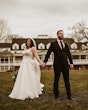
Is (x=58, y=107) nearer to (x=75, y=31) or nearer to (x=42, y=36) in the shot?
(x=75, y=31)

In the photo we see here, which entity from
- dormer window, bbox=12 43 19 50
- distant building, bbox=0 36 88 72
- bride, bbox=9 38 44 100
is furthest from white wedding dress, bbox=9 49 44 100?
dormer window, bbox=12 43 19 50

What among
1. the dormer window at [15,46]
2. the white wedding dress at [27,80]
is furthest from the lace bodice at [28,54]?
the dormer window at [15,46]

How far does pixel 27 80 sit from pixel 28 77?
0.45ft

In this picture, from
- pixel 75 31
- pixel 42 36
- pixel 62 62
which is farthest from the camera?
pixel 42 36

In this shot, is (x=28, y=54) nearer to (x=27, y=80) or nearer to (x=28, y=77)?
(x=28, y=77)

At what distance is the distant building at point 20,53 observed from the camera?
82.4 metres

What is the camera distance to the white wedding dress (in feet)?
41.9

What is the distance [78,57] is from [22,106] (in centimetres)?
7753

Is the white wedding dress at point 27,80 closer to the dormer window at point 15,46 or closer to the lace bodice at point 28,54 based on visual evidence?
the lace bodice at point 28,54

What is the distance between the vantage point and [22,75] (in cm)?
1302

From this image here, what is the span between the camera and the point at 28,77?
1302 cm

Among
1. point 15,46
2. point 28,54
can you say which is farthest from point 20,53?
point 28,54

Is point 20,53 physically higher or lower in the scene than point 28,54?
lower

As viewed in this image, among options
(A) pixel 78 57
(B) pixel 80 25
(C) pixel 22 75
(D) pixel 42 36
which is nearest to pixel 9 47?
(D) pixel 42 36
